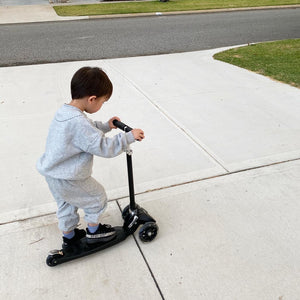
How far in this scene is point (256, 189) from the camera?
295 centimetres

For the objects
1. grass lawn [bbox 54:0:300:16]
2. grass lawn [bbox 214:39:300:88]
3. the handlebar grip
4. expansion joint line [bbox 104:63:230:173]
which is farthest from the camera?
grass lawn [bbox 54:0:300:16]

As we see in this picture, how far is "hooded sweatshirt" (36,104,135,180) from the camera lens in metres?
1.85

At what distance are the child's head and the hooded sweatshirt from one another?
10 cm

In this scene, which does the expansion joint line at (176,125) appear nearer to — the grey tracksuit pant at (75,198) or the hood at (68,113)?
the grey tracksuit pant at (75,198)

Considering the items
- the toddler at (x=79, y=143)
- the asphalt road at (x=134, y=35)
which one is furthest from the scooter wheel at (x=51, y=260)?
the asphalt road at (x=134, y=35)

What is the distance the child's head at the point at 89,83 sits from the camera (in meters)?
1.86

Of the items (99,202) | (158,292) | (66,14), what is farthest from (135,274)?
(66,14)

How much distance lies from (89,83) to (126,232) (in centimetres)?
113

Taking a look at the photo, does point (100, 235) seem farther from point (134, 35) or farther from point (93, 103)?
point (134, 35)

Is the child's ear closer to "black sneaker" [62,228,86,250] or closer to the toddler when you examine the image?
the toddler

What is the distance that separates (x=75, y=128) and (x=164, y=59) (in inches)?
217

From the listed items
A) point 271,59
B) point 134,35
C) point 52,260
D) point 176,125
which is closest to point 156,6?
point 134,35

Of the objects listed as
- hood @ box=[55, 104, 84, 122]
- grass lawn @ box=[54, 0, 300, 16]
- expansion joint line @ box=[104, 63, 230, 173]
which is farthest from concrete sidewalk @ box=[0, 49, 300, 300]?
grass lawn @ box=[54, 0, 300, 16]

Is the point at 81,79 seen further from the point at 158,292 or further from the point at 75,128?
the point at 158,292
